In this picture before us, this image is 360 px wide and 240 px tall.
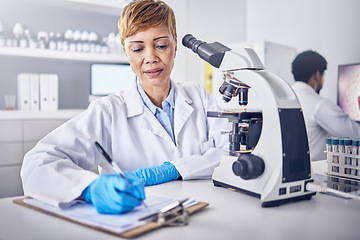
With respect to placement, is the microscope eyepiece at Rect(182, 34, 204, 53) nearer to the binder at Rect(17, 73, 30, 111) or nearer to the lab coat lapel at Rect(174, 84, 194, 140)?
the lab coat lapel at Rect(174, 84, 194, 140)

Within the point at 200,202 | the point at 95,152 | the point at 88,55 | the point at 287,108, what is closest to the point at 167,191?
the point at 200,202

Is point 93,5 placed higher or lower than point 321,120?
higher

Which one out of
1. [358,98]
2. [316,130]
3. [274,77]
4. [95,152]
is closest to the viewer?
[274,77]

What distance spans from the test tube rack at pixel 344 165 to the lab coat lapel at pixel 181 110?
0.59 meters

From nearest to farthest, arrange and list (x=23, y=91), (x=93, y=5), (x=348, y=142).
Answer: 1. (x=348, y=142)
2. (x=23, y=91)
3. (x=93, y=5)

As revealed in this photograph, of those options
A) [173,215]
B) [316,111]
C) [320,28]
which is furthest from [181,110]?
[320,28]

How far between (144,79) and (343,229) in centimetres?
94

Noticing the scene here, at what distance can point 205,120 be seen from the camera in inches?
62.2

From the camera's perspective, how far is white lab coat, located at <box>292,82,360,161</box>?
2.57 m

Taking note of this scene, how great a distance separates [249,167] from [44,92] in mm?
2628

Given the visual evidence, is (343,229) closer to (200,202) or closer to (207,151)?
(200,202)

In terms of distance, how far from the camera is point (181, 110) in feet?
4.87

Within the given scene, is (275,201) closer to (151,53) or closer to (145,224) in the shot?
(145,224)

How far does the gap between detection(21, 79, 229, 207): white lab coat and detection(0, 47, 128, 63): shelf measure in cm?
188
